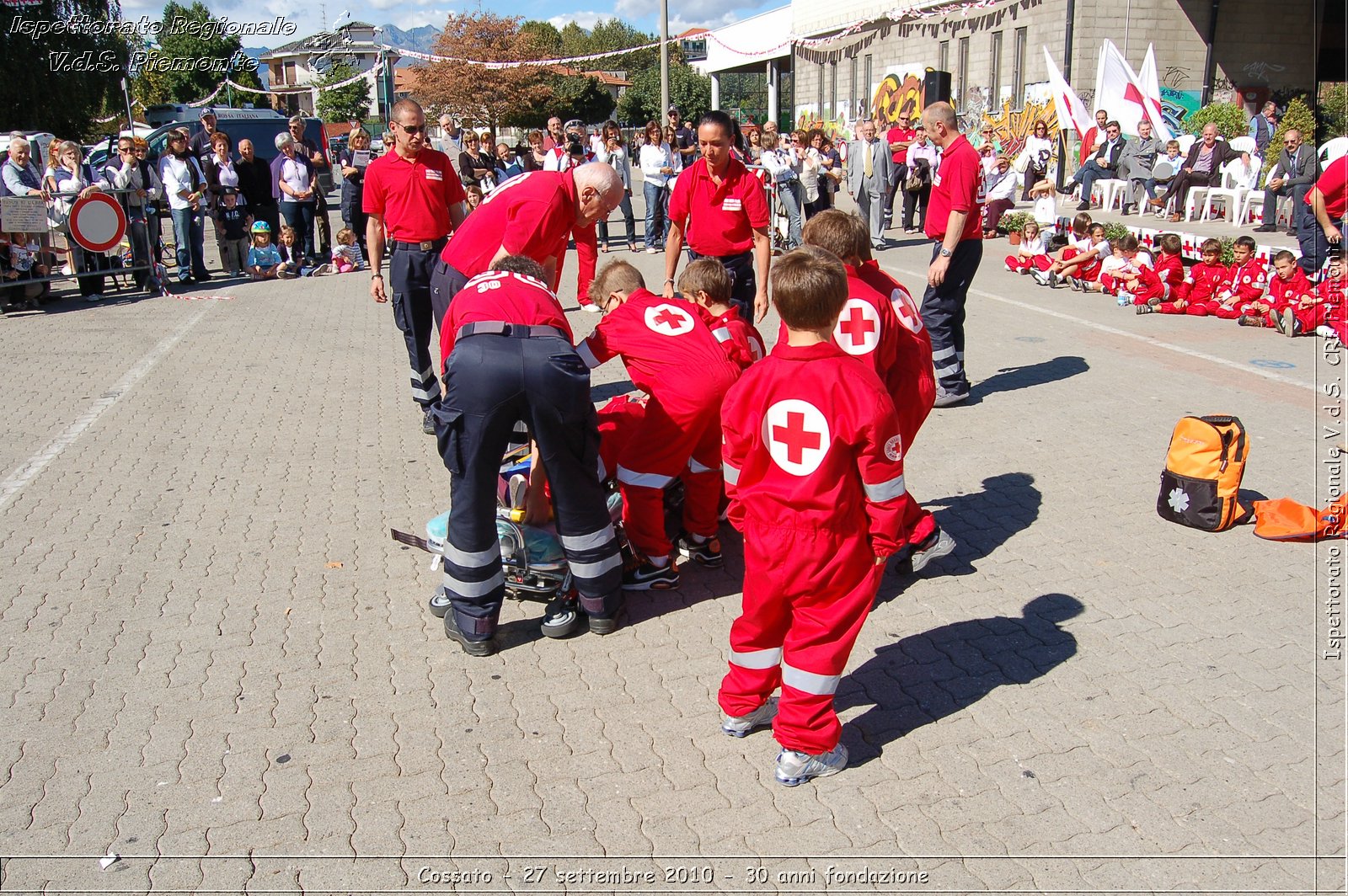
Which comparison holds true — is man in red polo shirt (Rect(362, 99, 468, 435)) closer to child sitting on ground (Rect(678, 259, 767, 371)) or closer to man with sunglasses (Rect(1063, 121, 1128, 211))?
child sitting on ground (Rect(678, 259, 767, 371))

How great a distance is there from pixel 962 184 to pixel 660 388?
3.56m

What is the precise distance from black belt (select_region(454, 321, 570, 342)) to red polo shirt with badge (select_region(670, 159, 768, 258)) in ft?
10.7

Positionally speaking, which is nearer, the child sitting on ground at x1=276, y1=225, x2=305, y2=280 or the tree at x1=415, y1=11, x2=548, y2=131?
the child sitting on ground at x1=276, y1=225, x2=305, y2=280

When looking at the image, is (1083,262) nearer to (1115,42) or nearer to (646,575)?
(646,575)

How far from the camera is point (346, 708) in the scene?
148 inches

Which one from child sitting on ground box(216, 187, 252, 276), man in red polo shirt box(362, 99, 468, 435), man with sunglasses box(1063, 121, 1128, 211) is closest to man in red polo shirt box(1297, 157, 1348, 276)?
man in red polo shirt box(362, 99, 468, 435)

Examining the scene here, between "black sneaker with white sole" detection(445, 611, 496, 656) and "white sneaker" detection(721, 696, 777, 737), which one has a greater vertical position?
"black sneaker with white sole" detection(445, 611, 496, 656)

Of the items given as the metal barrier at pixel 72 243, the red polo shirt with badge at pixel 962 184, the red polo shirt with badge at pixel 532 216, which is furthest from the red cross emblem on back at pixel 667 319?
the metal barrier at pixel 72 243

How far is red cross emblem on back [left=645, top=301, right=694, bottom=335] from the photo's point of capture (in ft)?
14.6

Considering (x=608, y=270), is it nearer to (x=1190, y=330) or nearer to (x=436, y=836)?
(x=436, y=836)

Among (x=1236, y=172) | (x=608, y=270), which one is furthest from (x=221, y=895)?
(x=1236, y=172)

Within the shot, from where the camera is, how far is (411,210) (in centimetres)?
670

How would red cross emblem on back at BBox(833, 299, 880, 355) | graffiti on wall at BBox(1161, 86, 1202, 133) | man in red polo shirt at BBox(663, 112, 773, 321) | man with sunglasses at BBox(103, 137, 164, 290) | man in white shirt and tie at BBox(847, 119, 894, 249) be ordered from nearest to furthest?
red cross emblem on back at BBox(833, 299, 880, 355) → man in red polo shirt at BBox(663, 112, 773, 321) → man with sunglasses at BBox(103, 137, 164, 290) → man in white shirt and tie at BBox(847, 119, 894, 249) → graffiti on wall at BBox(1161, 86, 1202, 133)

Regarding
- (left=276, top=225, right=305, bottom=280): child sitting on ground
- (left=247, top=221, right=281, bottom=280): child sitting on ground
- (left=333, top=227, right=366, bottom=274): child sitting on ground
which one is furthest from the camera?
A: (left=333, top=227, right=366, bottom=274): child sitting on ground
